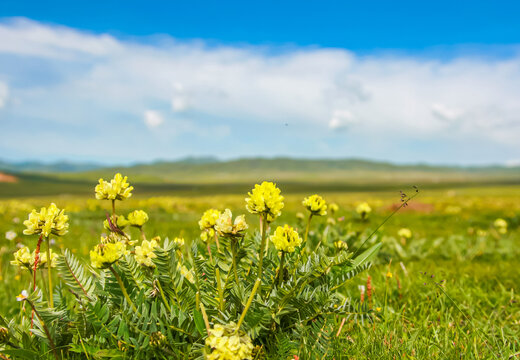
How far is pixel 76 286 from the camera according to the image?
6.66 feet

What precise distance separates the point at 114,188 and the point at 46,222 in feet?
1.18

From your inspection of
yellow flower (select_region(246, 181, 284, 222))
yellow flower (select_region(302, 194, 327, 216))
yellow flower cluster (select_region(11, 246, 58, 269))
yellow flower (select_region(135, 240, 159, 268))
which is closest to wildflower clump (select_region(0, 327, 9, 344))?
yellow flower cluster (select_region(11, 246, 58, 269))

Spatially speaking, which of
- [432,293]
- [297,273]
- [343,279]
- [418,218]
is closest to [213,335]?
[297,273]

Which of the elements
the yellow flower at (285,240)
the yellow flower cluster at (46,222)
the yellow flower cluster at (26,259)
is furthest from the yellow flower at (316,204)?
the yellow flower cluster at (26,259)

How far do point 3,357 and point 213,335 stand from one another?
1.12 m

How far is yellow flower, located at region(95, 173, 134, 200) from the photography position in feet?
6.23

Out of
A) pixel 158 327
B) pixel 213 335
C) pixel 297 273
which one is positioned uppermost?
pixel 297 273

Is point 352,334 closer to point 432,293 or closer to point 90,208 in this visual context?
point 432,293

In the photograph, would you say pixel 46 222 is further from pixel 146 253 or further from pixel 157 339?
pixel 157 339

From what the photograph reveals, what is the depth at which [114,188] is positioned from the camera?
190 centimetres

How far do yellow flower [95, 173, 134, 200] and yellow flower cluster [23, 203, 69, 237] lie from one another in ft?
0.75

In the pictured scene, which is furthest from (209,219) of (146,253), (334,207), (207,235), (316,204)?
(334,207)

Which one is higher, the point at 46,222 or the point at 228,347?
the point at 46,222

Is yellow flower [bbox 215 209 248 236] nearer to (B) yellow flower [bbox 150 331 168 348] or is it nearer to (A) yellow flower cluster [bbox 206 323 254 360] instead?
(A) yellow flower cluster [bbox 206 323 254 360]
